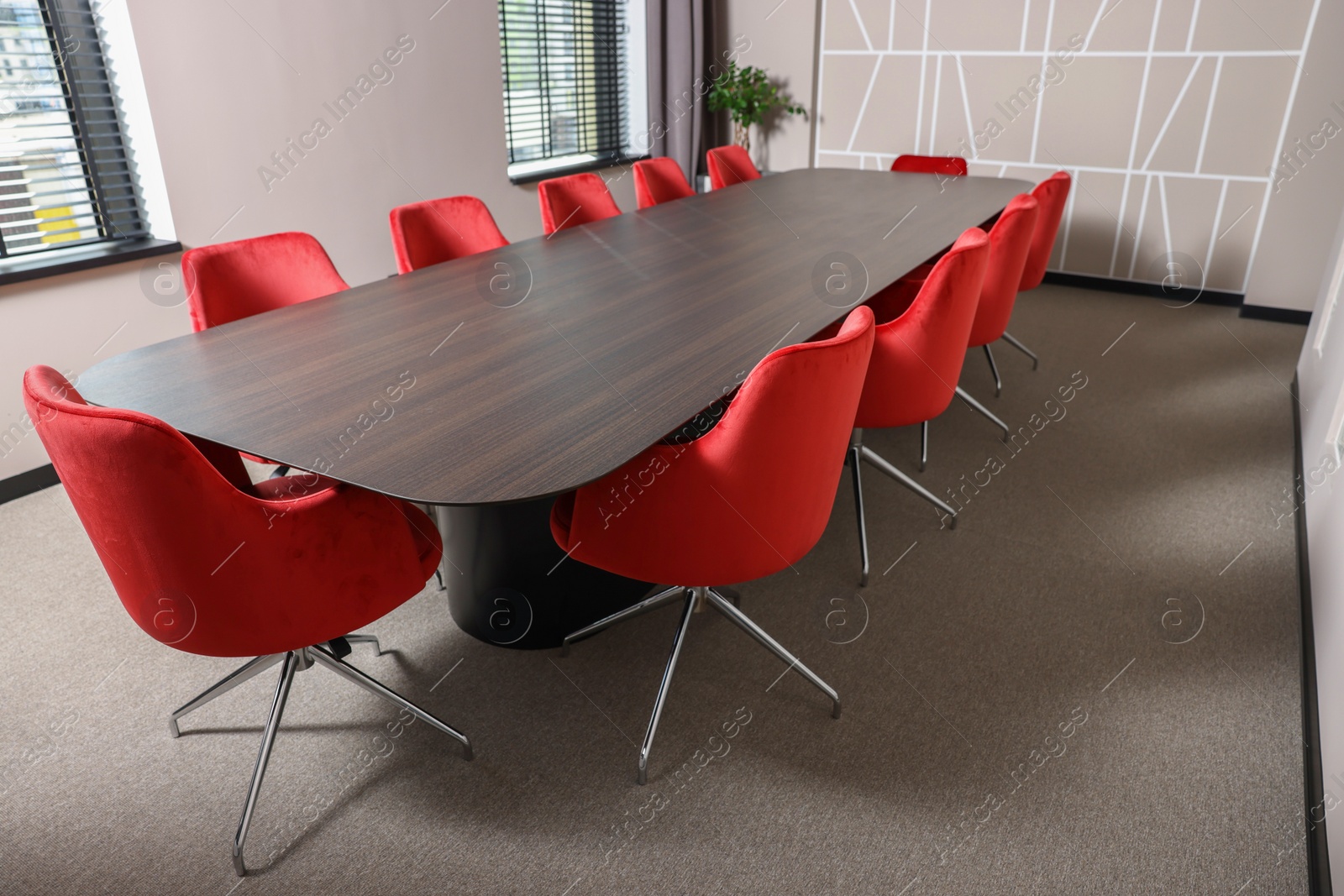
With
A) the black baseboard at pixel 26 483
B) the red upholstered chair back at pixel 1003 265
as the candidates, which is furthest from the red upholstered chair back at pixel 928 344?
the black baseboard at pixel 26 483

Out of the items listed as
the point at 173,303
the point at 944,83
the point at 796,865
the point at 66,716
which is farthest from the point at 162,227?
the point at 944,83

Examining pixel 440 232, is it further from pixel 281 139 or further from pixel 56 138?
pixel 56 138

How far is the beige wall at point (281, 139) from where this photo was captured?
3.10 metres

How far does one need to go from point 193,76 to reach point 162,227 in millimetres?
593

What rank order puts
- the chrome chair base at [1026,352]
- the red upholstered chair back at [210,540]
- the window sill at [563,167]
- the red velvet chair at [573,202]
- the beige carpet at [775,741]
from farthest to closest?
the window sill at [563,167]
the chrome chair base at [1026,352]
the red velvet chair at [573,202]
the beige carpet at [775,741]
the red upholstered chair back at [210,540]

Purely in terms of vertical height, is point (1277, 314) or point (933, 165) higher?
point (933, 165)

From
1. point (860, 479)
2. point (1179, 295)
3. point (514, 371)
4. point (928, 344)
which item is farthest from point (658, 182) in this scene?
point (1179, 295)

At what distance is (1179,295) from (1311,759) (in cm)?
396

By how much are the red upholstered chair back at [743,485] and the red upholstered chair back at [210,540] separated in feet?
1.30

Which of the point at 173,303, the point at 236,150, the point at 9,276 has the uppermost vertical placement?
the point at 236,150

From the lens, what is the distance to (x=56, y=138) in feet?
10.2

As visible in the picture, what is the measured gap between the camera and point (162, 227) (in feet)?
11.1

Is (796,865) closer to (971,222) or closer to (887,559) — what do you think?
(887,559)

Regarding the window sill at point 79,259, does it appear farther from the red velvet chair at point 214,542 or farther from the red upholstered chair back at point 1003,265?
the red upholstered chair back at point 1003,265
